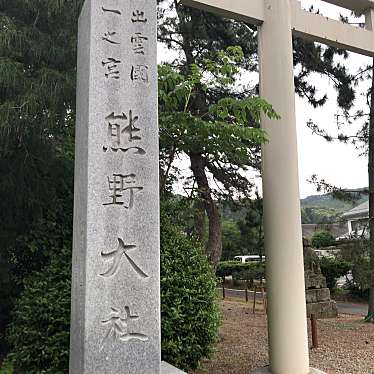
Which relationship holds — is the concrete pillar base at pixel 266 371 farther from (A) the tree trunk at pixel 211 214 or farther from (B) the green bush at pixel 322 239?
(B) the green bush at pixel 322 239

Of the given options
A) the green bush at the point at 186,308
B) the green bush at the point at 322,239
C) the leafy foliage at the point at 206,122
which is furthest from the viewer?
the green bush at the point at 322,239

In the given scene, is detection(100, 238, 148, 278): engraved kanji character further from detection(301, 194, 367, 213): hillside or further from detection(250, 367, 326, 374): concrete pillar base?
detection(301, 194, 367, 213): hillside

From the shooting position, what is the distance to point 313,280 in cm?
938

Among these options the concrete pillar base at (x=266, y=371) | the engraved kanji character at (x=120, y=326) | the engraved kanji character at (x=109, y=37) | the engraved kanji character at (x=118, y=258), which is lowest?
the concrete pillar base at (x=266, y=371)

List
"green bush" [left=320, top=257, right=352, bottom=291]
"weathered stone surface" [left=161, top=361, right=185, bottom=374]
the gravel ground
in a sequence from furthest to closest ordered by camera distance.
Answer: "green bush" [left=320, top=257, right=352, bottom=291], the gravel ground, "weathered stone surface" [left=161, top=361, right=185, bottom=374]

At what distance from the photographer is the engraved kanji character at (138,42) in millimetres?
3391

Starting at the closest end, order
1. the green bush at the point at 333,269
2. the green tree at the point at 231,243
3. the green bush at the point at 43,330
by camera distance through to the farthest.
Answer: the green bush at the point at 43,330
the green bush at the point at 333,269
the green tree at the point at 231,243

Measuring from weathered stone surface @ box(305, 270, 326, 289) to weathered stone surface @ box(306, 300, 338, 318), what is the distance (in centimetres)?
37

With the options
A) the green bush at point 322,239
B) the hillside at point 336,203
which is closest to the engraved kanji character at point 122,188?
the hillside at point 336,203

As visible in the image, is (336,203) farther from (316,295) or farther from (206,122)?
(206,122)

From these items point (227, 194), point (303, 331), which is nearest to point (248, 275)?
point (227, 194)

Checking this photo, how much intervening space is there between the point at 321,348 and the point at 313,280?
3.35m

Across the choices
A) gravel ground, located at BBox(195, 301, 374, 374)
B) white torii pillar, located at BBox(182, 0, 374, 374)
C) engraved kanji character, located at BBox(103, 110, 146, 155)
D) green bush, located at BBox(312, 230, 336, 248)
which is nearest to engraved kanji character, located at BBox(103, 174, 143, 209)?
engraved kanji character, located at BBox(103, 110, 146, 155)

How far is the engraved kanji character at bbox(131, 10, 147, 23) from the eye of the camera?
3432 mm
